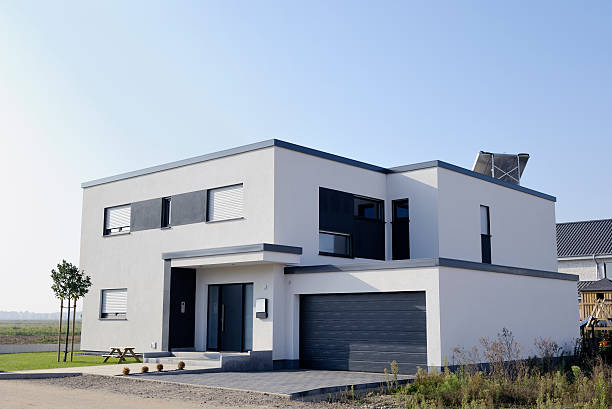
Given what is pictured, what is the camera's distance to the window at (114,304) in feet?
74.6

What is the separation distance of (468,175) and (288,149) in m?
6.47

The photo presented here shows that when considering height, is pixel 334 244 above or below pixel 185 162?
below

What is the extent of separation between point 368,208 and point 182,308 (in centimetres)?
661

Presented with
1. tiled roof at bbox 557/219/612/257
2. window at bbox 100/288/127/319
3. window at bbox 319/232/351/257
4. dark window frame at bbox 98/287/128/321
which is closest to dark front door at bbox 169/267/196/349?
dark window frame at bbox 98/287/128/321

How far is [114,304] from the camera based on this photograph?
75.9 feet

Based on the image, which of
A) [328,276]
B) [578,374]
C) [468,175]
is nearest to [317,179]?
[328,276]

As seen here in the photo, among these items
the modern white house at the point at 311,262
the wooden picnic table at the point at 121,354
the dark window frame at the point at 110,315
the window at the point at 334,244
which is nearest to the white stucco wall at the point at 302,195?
the modern white house at the point at 311,262

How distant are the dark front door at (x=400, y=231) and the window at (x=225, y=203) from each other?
5.23 meters

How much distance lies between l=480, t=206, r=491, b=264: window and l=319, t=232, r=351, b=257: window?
486 cm

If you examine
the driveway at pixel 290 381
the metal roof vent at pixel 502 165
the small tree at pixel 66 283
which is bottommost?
the driveway at pixel 290 381

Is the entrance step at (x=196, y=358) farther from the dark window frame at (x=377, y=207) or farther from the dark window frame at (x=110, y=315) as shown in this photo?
the dark window frame at (x=377, y=207)

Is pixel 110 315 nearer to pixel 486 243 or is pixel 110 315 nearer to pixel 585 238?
pixel 486 243

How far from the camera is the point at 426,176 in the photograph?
68.7ft

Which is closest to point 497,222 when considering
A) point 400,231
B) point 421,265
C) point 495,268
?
point 400,231
